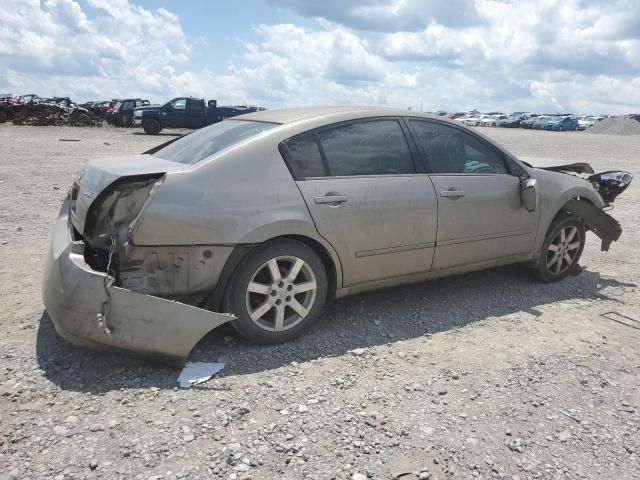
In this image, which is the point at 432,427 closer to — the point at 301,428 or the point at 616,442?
the point at 301,428

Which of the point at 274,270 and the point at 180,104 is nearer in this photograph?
the point at 274,270

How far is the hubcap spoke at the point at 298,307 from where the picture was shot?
371 cm

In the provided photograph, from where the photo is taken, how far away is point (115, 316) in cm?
312

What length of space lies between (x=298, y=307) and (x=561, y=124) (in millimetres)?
55122

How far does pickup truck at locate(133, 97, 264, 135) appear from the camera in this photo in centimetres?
2738

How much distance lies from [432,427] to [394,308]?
1.67 meters

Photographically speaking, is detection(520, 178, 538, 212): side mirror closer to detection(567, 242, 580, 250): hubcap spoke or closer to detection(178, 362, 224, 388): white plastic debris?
detection(567, 242, 580, 250): hubcap spoke

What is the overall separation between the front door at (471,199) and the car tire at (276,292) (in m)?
1.15

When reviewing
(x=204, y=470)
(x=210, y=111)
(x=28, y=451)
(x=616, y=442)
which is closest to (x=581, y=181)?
(x=616, y=442)

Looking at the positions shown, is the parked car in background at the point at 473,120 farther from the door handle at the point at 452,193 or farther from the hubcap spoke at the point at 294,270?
the hubcap spoke at the point at 294,270

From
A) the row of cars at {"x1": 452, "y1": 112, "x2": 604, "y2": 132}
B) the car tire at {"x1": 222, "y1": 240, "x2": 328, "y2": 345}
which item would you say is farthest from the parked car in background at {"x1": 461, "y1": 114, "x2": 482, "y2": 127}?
the car tire at {"x1": 222, "y1": 240, "x2": 328, "y2": 345}

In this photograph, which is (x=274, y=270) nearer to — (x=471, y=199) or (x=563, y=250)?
(x=471, y=199)

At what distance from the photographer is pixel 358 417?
295cm

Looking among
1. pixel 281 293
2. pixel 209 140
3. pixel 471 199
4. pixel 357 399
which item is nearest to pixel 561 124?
pixel 471 199
